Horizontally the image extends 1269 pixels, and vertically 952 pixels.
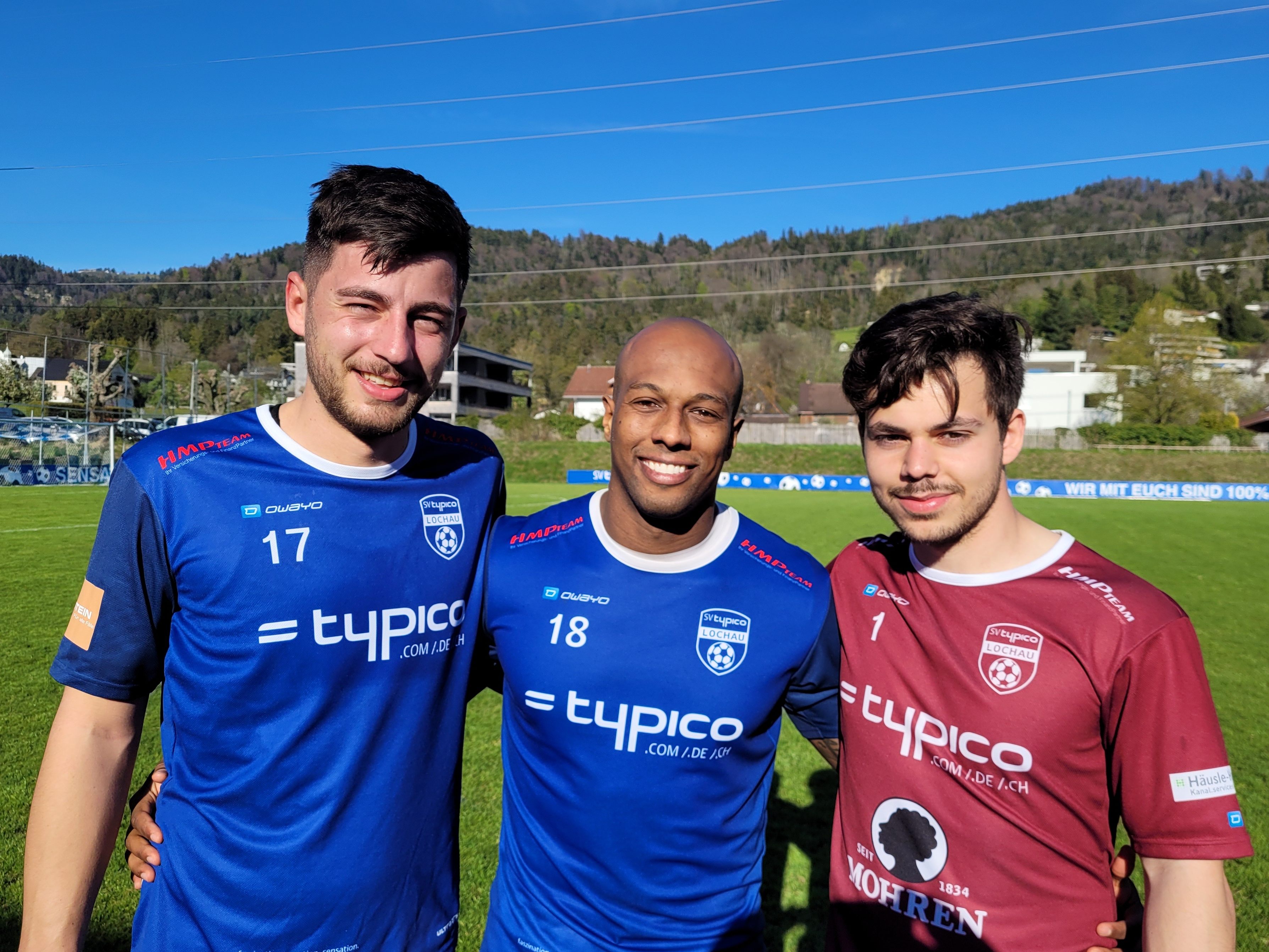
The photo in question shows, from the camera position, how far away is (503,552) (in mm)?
2561

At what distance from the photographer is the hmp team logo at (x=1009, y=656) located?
Answer: 204 centimetres

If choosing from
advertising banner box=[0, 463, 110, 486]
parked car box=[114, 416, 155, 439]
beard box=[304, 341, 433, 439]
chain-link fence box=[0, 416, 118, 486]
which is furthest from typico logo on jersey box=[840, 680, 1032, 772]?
parked car box=[114, 416, 155, 439]

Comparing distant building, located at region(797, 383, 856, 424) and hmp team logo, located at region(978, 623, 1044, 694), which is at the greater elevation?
distant building, located at region(797, 383, 856, 424)

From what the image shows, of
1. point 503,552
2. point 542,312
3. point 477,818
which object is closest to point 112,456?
point 477,818

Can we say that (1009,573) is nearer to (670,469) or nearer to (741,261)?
(670,469)

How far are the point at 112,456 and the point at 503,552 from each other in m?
33.6

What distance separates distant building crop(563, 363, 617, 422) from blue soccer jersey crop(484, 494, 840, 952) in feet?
272

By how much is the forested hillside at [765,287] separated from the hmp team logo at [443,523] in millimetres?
81018

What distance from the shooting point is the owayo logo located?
82.7 inches

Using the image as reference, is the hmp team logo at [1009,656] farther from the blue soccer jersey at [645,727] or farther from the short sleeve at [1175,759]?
the blue soccer jersey at [645,727]

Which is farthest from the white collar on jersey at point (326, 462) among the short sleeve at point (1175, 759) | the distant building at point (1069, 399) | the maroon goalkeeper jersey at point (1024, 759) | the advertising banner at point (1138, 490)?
the distant building at point (1069, 399)

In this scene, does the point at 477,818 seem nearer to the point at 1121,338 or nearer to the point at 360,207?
the point at 360,207

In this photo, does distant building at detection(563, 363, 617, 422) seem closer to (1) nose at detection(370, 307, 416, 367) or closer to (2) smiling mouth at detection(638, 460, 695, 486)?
(2) smiling mouth at detection(638, 460, 695, 486)

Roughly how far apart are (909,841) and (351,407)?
1923 mm
